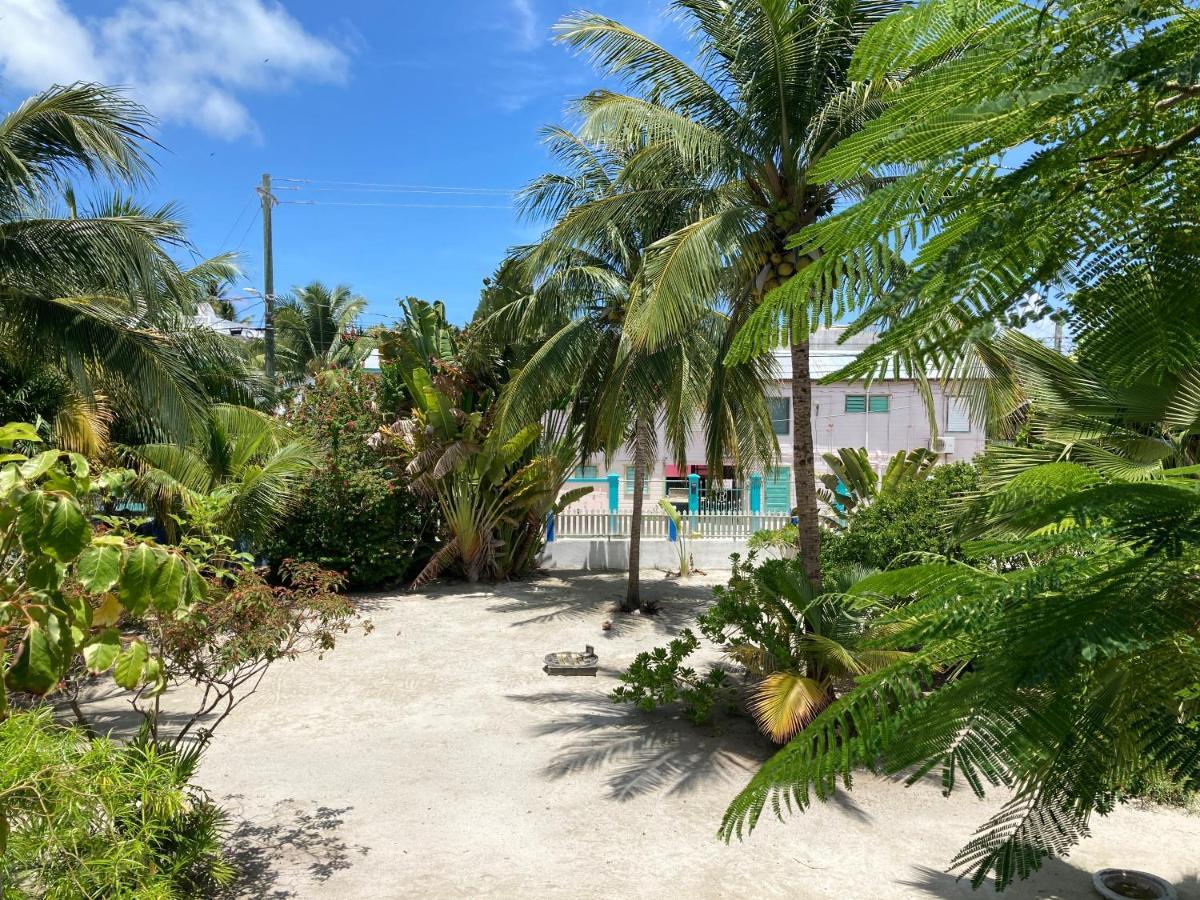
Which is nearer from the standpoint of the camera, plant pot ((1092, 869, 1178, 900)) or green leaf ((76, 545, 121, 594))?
green leaf ((76, 545, 121, 594))

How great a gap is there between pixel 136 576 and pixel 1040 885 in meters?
5.70

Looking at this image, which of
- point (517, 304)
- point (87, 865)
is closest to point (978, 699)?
point (87, 865)

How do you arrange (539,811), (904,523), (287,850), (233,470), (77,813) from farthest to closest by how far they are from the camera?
1. (233,470)
2. (904,523)
3. (539,811)
4. (287,850)
5. (77,813)

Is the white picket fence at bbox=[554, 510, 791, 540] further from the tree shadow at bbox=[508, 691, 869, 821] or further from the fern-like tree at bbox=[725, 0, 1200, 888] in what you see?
the fern-like tree at bbox=[725, 0, 1200, 888]

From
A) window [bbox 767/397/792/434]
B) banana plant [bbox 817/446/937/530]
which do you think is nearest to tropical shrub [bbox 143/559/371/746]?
banana plant [bbox 817/446/937/530]

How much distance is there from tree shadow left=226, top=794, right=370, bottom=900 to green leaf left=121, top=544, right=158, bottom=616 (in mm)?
3261

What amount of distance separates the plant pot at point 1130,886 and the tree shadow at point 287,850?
16.0ft

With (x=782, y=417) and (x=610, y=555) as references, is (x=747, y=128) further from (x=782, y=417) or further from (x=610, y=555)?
(x=782, y=417)

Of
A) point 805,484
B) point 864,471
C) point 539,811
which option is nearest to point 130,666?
point 539,811

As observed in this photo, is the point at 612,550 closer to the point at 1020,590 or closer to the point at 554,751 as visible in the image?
the point at 554,751

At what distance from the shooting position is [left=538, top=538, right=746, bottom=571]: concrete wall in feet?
57.2

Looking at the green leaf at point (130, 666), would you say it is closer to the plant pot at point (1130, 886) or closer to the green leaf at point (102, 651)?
the green leaf at point (102, 651)

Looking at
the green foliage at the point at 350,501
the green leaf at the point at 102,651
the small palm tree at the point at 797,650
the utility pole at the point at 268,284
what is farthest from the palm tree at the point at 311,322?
the green leaf at the point at 102,651

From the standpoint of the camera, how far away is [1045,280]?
119 centimetres
